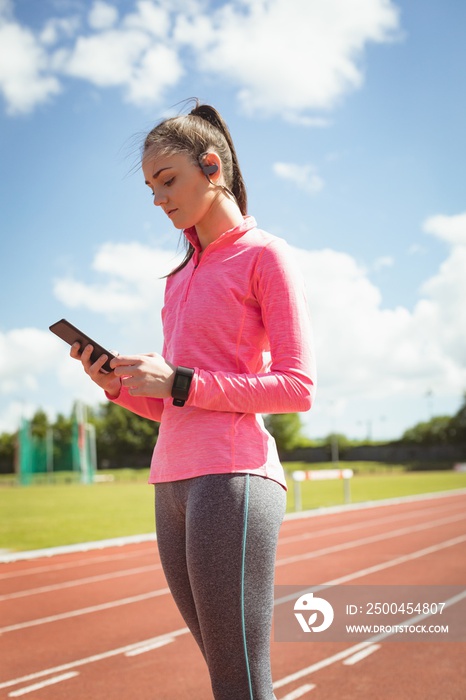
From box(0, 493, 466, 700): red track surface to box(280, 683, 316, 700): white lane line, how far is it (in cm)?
1

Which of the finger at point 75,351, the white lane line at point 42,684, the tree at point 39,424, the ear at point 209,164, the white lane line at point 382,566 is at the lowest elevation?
the white lane line at point 382,566

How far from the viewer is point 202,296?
166cm

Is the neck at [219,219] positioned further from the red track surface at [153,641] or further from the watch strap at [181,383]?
the red track surface at [153,641]

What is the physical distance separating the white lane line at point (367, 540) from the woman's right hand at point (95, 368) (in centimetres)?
876

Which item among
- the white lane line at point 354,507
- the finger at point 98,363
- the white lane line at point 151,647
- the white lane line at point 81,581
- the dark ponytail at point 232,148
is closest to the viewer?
the finger at point 98,363

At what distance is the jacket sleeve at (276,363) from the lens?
1.51 meters

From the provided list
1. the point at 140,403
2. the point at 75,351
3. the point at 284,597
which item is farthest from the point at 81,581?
the point at 75,351

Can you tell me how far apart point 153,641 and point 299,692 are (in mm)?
1701

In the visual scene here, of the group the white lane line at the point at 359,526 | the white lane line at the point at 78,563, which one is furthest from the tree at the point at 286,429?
the white lane line at the point at 78,563

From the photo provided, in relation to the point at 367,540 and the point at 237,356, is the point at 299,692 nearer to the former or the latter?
the point at 237,356

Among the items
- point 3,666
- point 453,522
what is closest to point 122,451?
point 453,522

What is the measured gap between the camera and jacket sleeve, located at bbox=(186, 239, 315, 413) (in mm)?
1509

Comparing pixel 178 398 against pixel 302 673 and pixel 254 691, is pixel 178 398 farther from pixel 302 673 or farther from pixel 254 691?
pixel 302 673

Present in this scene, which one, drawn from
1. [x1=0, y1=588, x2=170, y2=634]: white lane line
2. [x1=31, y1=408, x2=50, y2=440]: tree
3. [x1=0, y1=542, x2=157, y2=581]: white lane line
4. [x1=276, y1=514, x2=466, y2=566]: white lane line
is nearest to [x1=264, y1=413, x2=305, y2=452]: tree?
[x1=31, y1=408, x2=50, y2=440]: tree
